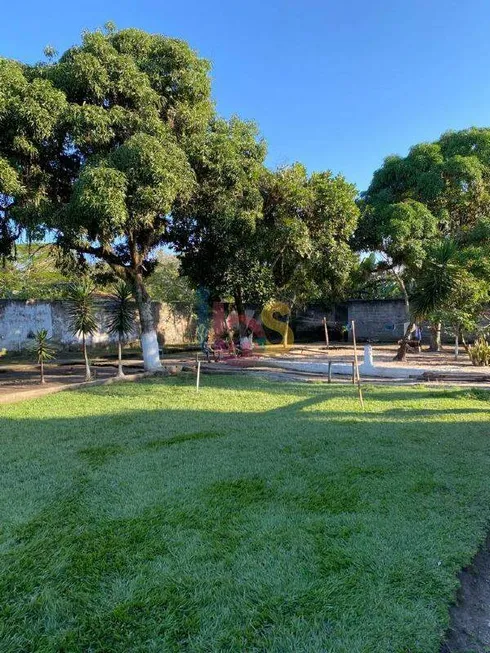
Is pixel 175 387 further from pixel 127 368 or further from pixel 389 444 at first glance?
pixel 389 444

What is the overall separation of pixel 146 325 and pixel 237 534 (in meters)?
9.06

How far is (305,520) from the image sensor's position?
2.99 meters

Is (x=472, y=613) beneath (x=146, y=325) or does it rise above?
beneath

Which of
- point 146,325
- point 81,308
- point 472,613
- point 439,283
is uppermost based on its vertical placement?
point 439,283

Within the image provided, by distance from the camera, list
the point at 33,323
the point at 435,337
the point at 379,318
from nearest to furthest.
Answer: the point at 435,337
the point at 33,323
the point at 379,318

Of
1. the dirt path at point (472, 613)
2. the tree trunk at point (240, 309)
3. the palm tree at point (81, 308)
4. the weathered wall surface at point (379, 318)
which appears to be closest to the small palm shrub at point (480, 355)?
the tree trunk at point (240, 309)

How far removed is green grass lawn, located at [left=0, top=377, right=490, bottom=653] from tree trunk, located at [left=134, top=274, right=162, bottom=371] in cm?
581

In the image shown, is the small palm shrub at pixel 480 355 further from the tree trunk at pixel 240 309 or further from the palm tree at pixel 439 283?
the tree trunk at pixel 240 309

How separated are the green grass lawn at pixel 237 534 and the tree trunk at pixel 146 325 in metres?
5.81

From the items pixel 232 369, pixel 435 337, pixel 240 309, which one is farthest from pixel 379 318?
pixel 232 369

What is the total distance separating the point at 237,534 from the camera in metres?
2.80

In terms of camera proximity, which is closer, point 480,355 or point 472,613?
point 472,613

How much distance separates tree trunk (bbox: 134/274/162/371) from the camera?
11234 millimetres

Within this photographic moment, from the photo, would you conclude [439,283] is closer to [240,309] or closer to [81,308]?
[240,309]
